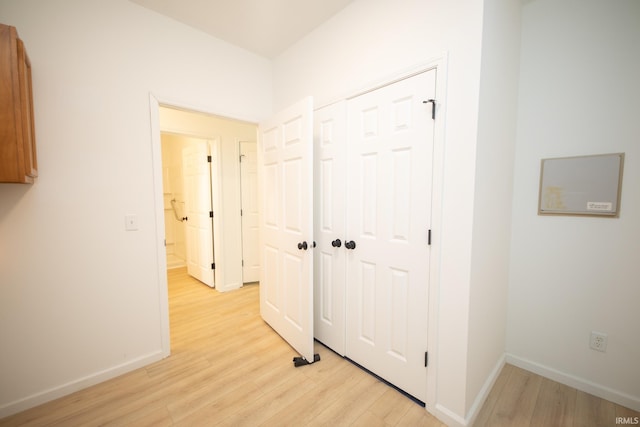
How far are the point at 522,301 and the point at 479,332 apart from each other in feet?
2.32

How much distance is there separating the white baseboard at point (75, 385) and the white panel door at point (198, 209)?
64.8 inches

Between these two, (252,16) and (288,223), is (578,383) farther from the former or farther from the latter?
(252,16)

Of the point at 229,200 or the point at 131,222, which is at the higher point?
the point at 229,200

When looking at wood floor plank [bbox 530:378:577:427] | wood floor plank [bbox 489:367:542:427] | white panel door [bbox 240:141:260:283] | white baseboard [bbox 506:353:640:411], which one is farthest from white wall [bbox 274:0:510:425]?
white panel door [bbox 240:141:260:283]

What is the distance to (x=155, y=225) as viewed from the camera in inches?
79.7

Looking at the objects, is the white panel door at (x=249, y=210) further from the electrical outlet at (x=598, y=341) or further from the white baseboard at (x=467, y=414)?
the electrical outlet at (x=598, y=341)

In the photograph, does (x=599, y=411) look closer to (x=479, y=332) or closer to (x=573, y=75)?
(x=479, y=332)

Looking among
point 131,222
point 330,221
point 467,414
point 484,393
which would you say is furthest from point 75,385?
point 484,393

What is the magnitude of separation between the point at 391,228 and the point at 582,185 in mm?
1307

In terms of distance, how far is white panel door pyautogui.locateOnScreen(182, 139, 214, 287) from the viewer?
3.59 metres

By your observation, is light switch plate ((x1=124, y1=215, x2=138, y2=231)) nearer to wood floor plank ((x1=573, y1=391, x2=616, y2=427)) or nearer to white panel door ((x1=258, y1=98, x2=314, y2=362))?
white panel door ((x1=258, y1=98, x2=314, y2=362))

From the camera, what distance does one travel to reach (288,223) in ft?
7.13

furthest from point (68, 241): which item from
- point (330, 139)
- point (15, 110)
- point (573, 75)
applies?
point (573, 75)

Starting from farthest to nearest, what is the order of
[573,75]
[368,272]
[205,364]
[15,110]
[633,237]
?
[205,364] → [368,272] → [573,75] → [633,237] → [15,110]
